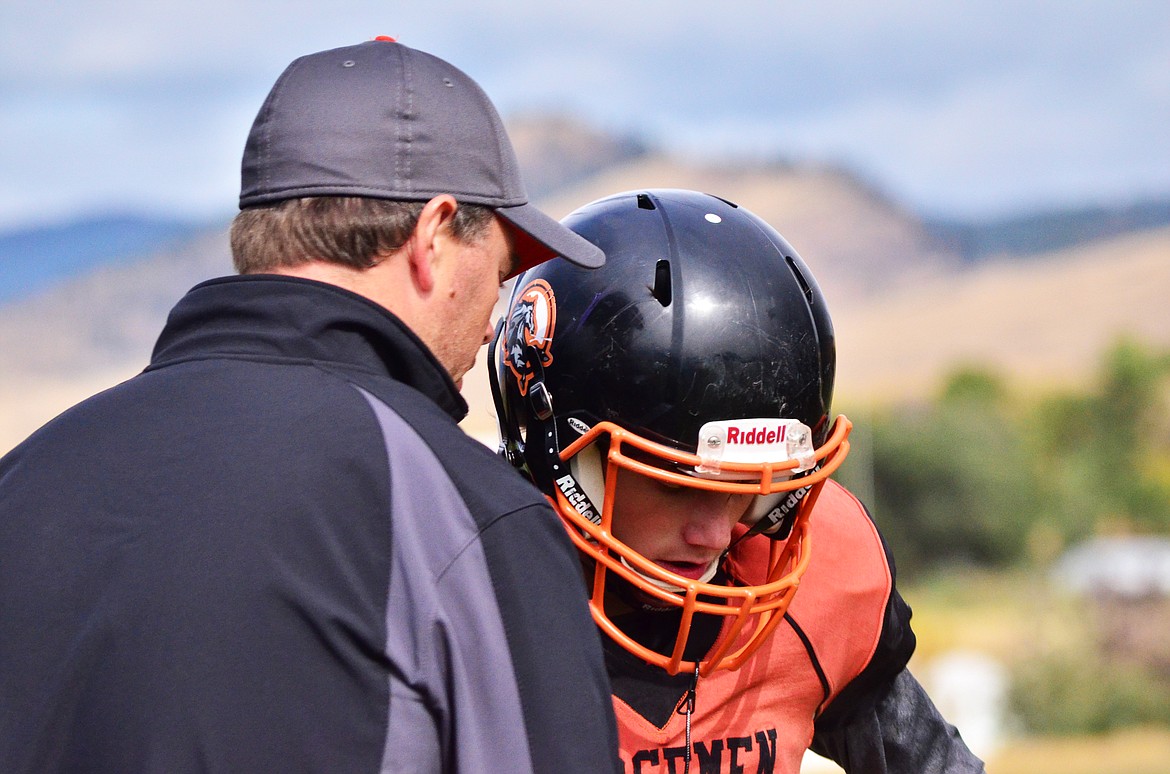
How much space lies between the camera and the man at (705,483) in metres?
2.36

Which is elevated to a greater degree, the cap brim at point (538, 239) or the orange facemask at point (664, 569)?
the cap brim at point (538, 239)

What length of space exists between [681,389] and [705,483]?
0.18m

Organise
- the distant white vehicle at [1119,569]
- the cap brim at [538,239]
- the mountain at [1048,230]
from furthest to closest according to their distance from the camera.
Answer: the mountain at [1048,230] < the distant white vehicle at [1119,569] < the cap brim at [538,239]

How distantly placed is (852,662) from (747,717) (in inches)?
9.0

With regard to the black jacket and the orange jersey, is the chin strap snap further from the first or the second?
the black jacket

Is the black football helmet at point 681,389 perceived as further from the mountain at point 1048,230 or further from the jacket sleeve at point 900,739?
the mountain at point 1048,230

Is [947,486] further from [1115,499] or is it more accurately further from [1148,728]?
[1148,728]

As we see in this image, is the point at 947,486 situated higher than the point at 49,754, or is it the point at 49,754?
the point at 49,754

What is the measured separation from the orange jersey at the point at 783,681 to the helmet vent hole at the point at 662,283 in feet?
1.84

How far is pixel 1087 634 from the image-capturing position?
24.2 metres

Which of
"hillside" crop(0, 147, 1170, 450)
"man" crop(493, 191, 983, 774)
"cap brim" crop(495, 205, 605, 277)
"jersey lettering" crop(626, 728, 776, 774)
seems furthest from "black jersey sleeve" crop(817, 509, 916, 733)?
"hillside" crop(0, 147, 1170, 450)

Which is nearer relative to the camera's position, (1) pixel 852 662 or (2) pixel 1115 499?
(1) pixel 852 662

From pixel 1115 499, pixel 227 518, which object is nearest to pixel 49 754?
pixel 227 518

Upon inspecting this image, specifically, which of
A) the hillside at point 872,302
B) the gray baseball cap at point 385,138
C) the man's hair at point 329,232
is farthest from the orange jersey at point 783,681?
the hillside at point 872,302
